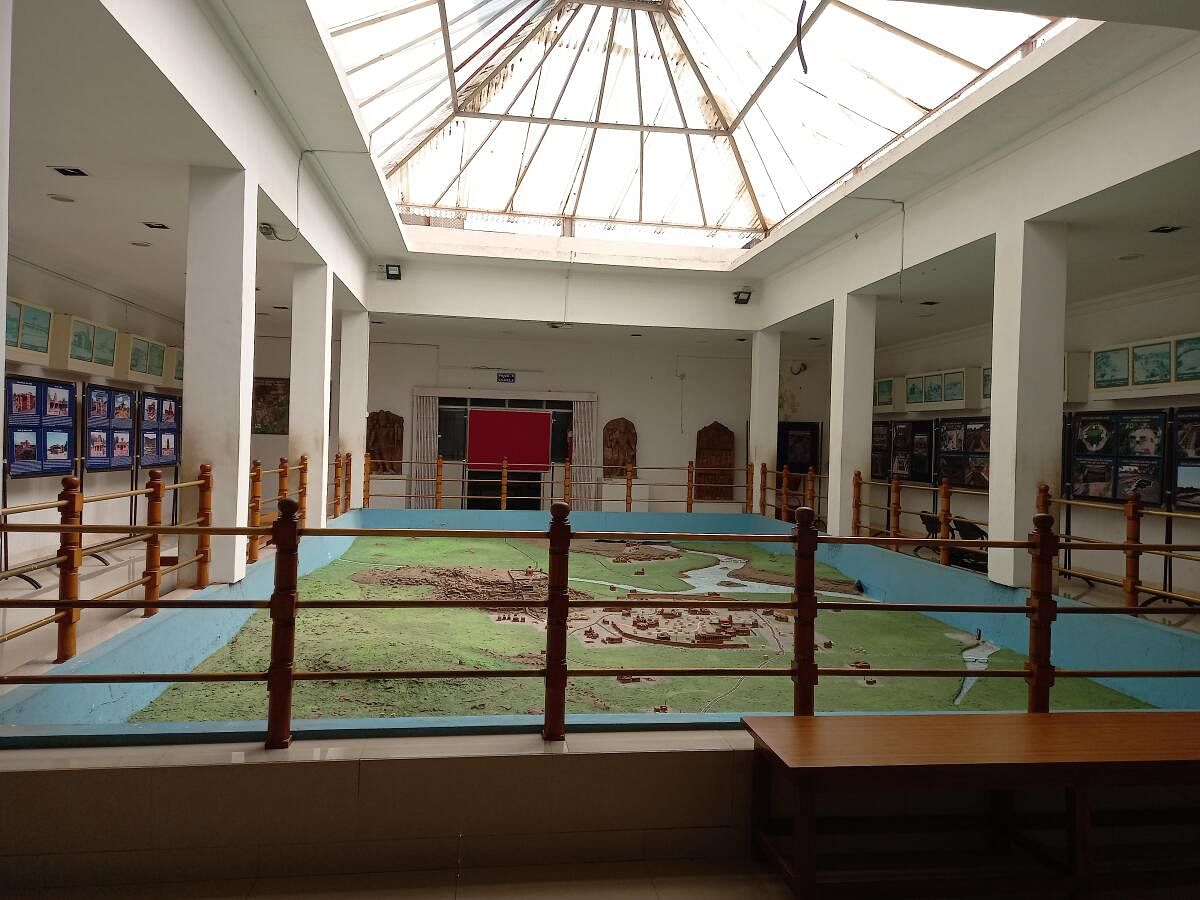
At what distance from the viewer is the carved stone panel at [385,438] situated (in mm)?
14117

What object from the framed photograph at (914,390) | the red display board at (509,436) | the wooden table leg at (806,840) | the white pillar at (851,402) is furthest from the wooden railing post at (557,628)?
the red display board at (509,436)

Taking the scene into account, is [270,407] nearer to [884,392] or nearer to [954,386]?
[884,392]

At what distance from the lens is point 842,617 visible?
22.9 feet

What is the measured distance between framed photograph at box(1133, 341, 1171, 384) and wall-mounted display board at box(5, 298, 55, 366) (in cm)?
1140

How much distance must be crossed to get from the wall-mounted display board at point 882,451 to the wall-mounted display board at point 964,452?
1471mm

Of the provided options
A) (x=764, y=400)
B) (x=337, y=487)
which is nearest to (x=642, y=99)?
(x=764, y=400)

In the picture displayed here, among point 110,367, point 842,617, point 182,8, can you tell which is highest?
point 182,8

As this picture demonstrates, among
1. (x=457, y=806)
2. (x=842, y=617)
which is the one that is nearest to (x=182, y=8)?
(x=457, y=806)

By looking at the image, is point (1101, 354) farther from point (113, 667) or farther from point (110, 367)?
point (110, 367)

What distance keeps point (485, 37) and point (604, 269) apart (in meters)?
4.35

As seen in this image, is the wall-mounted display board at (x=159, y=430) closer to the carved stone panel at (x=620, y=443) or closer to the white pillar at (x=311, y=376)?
the white pillar at (x=311, y=376)

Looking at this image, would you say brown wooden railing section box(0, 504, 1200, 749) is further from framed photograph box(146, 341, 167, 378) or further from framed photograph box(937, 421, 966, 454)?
framed photograph box(146, 341, 167, 378)

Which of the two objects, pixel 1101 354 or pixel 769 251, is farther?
pixel 769 251

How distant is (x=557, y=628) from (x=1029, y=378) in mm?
4880
